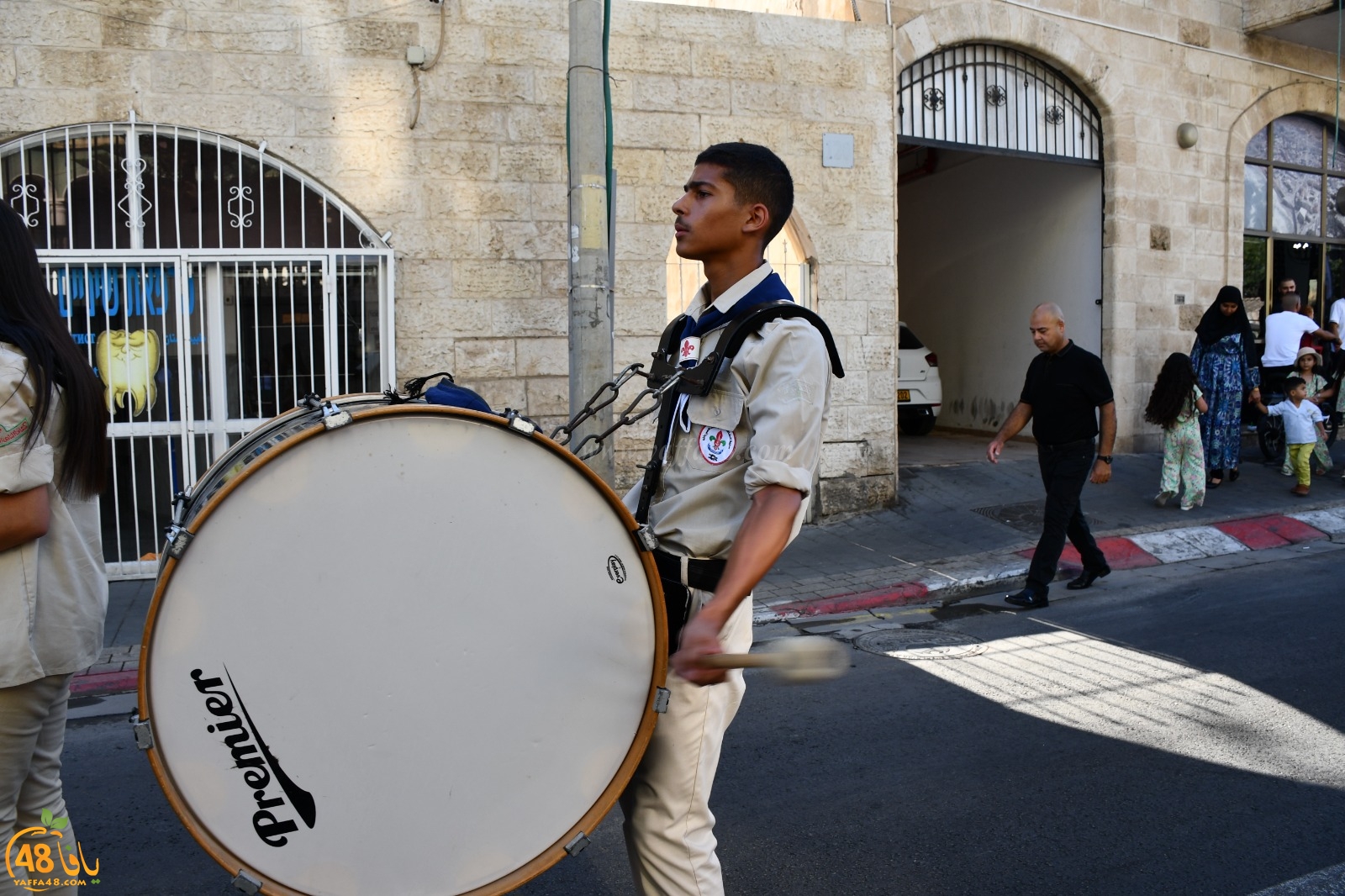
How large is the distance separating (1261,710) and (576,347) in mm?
3976

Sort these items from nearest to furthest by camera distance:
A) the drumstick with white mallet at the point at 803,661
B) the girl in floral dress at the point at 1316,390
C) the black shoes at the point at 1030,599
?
the drumstick with white mallet at the point at 803,661
the black shoes at the point at 1030,599
the girl in floral dress at the point at 1316,390

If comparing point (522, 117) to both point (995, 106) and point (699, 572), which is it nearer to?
point (995, 106)

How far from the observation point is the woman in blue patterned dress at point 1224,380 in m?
10.4

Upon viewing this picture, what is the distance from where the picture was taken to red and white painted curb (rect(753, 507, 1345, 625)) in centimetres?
693

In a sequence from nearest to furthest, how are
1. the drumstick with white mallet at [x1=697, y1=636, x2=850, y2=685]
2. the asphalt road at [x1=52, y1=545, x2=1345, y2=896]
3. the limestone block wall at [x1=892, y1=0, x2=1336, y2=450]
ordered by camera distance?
1. the drumstick with white mallet at [x1=697, y1=636, x2=850, y2=685]
2. the asphalt road at [x1=52, y1=545, x2=1345, y2=896]
3. the limestone block wall at [x1=892, y1=0, x2=1336, y2=450]

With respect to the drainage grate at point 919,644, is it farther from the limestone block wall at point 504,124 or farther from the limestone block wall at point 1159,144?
the limestone block wall at point 1159,144

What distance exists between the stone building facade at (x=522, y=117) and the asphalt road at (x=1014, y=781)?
3936 mm

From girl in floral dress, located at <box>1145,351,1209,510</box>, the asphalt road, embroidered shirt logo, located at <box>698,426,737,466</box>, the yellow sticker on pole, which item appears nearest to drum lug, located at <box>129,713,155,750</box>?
the asphalt road

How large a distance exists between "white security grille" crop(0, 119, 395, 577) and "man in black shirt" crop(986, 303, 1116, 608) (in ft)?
15.6

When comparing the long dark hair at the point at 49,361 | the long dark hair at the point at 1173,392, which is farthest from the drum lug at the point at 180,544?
the long dark hair at the point at 1173,392

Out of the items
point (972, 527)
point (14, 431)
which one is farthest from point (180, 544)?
point (972, 527)

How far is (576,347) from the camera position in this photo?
6316mm

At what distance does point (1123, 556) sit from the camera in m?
8.23

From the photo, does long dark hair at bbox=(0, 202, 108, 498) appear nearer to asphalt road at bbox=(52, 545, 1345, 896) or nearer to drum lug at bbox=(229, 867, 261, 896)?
drum lug at bbox=(229, 867, 261, 896)
